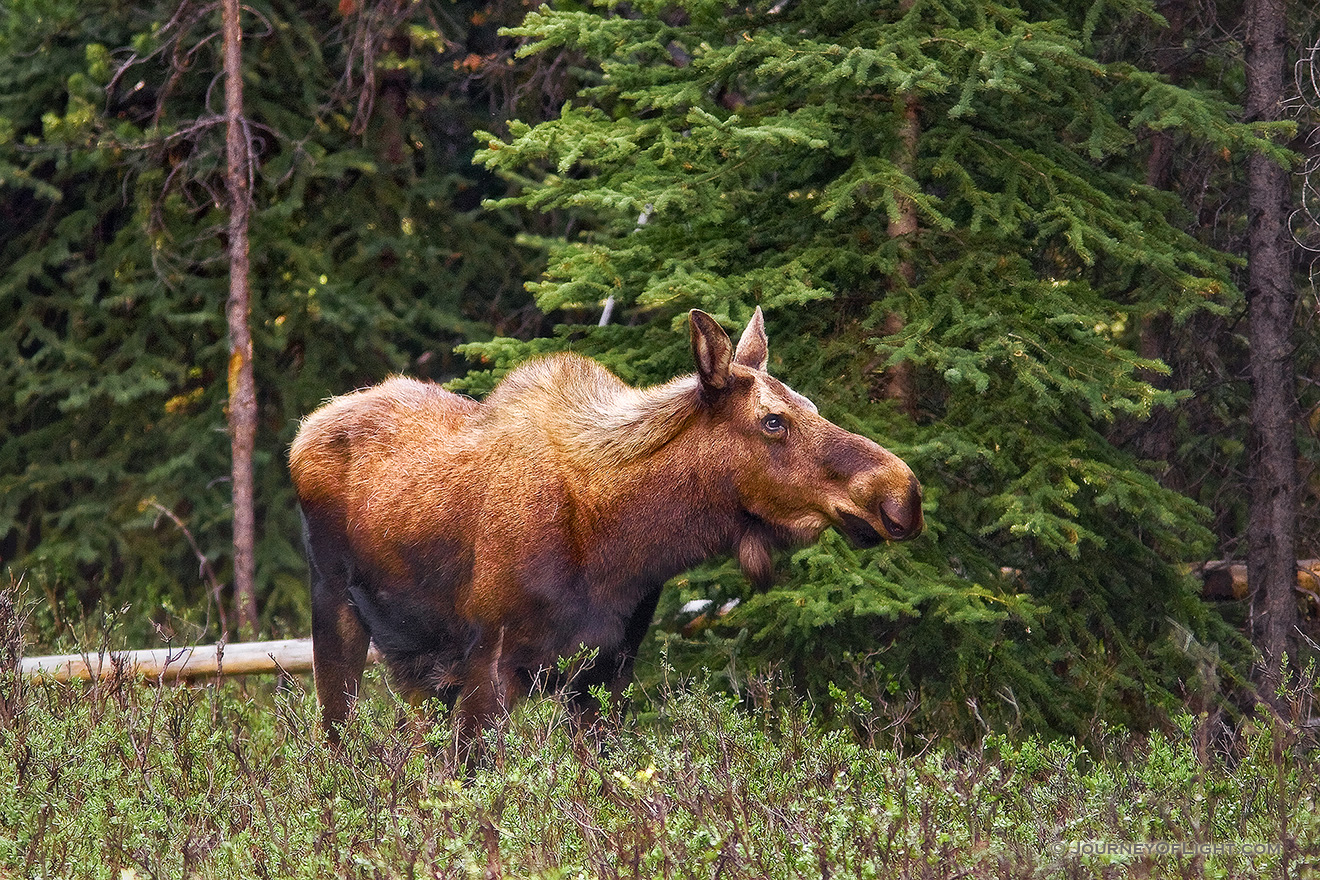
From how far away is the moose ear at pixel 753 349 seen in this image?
6.21 m

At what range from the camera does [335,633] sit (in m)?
6.72

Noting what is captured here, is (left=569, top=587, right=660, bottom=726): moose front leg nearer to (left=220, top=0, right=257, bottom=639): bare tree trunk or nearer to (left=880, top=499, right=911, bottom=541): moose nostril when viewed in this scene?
(left=880, top=499, right=911, bottom=541): moose nostril

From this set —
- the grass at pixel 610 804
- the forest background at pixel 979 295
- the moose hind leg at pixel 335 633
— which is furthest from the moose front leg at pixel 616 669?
the moose hind leg at pixel 335 633

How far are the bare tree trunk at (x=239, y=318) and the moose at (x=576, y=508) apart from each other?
5.34m

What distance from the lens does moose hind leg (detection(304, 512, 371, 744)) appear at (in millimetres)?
6719

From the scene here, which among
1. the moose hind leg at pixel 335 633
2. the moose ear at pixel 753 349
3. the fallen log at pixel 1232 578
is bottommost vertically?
the fallen log at pixel 1232 578

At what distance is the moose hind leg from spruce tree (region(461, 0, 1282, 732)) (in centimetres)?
158

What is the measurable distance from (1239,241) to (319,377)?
27.2 feet


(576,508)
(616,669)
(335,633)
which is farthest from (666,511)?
(335,633)

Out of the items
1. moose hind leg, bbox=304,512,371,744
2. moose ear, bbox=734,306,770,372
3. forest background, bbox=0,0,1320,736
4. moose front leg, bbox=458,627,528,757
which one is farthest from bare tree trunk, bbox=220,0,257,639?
moose ear, bbox=734,306,770,372

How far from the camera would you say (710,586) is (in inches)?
316

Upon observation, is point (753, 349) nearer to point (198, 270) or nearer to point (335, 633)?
point (335, 633)

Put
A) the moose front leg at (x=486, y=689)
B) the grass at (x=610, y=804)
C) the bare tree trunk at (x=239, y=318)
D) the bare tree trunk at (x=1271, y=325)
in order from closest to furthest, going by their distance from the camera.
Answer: the grass at (x=610, y=804), the moose front leg at (x=486, y=689), the bare tree trunk at (x=1271, y=325), the bare tree trunk at (x=239, y=318)

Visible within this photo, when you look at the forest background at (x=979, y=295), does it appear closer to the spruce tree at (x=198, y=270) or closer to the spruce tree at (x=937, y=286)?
the spruce tree at (x=937, y=286)
